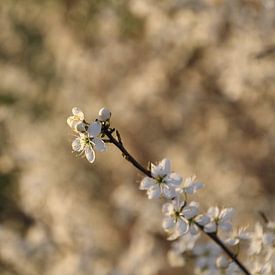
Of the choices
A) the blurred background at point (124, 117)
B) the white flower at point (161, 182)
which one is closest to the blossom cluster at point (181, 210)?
the white flower at point (161, 182)

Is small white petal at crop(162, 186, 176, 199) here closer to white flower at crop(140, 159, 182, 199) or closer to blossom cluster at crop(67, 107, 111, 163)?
white flower at crop(140, 159, 182, 199)

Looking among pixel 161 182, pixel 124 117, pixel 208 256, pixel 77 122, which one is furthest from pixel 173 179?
pixel 124 117

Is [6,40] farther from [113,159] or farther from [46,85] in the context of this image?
[113,159]

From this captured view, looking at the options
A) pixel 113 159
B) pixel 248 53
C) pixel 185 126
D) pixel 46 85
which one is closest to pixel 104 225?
pixel 113 159

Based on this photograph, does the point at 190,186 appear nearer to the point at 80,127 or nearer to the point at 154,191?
the point at 154,191

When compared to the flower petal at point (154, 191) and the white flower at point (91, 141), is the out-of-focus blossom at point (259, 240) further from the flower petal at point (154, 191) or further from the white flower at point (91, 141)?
the white flower at point (91, 141)

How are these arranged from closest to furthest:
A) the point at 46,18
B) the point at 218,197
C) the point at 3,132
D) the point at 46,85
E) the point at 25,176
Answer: the point at 218,197
the point at 25,176
the point at 3,132
the point at 46,85
the point at 46,18

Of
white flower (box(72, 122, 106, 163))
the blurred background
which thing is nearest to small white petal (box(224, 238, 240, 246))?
white flower (box(72, 122, 106, 163))
